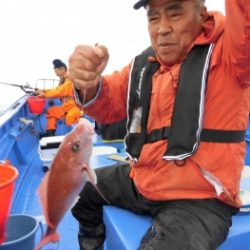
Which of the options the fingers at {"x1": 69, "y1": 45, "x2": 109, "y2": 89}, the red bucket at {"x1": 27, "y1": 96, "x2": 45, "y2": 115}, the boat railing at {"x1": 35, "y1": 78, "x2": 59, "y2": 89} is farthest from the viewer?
the boat railing at {"x1": 35, "y1": 78, "x2": 59, "y2": 89}

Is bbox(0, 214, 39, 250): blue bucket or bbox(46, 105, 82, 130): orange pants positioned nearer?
bbox(0, 214, 39, 250): blue bucket

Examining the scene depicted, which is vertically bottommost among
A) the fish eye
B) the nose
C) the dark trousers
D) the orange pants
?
the orange pants

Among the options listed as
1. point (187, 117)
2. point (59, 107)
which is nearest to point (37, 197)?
point (187, 117)

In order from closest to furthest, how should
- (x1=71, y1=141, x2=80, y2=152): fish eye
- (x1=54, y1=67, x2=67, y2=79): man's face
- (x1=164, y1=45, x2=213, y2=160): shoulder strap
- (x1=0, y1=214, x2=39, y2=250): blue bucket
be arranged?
(x1=71, y1=141, x2=80, y2=152): fish eye → (x1=164, y1=45, x2=213, y2=160): shoulder strap → (x1=0, y1=214, x2=39, y2=250): blue bucket → (x1=54, y1=67, x2=67, y2=79): man's face

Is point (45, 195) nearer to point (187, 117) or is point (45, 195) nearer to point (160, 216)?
point (160, 216)

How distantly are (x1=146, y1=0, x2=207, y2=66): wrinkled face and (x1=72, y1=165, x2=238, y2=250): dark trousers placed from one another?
0.78 m

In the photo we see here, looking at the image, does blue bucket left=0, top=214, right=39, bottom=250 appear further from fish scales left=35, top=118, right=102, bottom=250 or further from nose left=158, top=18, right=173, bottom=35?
nose left=158, top=18, right=173, bottom=35

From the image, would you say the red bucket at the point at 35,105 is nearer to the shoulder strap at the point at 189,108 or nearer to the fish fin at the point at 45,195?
the shoulder strap at the point at 189,108

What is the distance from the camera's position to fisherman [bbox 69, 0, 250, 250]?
1.45 m

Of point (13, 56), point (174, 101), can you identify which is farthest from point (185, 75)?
point (13, 56)

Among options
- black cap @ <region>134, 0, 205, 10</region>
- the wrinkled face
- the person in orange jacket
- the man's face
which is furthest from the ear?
the man's face

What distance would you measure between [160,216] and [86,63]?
804 millimetres

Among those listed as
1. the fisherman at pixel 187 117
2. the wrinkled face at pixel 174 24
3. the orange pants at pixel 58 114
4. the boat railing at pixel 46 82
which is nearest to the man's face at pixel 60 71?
the boat railing at pixel 46 82

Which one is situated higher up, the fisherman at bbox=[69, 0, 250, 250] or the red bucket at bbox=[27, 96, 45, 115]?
the fisherman at bbox=[69, 0, 250, 250]
